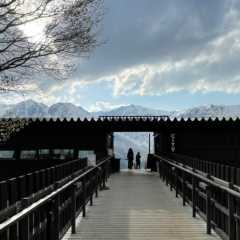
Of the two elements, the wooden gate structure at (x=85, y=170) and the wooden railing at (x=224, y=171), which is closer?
the wooden gate structure at (x=85, y=170)

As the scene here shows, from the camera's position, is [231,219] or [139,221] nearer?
[231,219]

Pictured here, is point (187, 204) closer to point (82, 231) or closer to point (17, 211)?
point (82, 231)

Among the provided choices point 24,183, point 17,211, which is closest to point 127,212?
point 24,183

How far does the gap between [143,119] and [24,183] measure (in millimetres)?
36799

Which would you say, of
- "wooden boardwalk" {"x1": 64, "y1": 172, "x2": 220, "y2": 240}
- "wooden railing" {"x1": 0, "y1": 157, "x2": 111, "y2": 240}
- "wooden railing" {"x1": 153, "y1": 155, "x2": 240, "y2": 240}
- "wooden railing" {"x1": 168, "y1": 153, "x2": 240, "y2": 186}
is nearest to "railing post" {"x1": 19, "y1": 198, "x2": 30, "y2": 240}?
"wooden railing" {"x1": 0, "y1": 157, "x2": 111, "y2": 240}

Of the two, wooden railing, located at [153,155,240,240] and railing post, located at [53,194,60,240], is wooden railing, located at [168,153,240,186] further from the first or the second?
railing post, located at [53,194,60,240]

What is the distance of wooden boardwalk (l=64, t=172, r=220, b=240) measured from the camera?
34.5ft

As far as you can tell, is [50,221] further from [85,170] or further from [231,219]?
[85,170]

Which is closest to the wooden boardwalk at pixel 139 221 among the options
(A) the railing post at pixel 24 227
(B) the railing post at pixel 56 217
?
(B) the railing post at pixel 56 217

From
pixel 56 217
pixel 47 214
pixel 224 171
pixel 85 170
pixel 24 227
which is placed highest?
pixel 224 171

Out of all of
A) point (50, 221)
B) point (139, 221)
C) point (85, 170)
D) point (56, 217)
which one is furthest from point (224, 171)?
point (85, 170)

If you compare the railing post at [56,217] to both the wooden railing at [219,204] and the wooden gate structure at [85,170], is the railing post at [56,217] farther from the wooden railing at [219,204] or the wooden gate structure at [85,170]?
the wooden railing at [219,204]

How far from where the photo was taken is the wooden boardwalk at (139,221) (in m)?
10.5

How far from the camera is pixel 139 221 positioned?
41.1 ft
